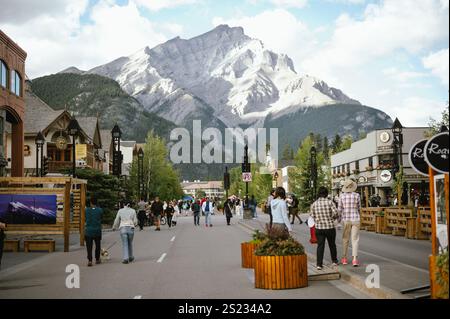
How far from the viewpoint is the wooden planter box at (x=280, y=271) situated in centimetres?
1066

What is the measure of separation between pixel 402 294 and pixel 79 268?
28.4ft

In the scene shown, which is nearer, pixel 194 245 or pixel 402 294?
pixel 402 294

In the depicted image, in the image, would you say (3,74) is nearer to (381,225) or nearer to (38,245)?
(38,245)

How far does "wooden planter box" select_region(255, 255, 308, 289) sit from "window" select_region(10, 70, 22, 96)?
26.8 meters

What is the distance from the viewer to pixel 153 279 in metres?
12.4

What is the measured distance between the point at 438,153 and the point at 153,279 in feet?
22.2

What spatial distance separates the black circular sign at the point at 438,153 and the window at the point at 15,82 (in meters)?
29.8

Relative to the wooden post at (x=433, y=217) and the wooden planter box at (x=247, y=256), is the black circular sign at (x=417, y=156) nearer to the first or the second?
A: the wooden post at (x=433, y=217)

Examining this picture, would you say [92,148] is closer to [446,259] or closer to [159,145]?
[159,145]

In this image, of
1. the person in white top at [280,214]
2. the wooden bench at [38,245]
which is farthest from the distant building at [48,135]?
the person in white top at [280,214]

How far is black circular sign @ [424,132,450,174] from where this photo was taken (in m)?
7.88
